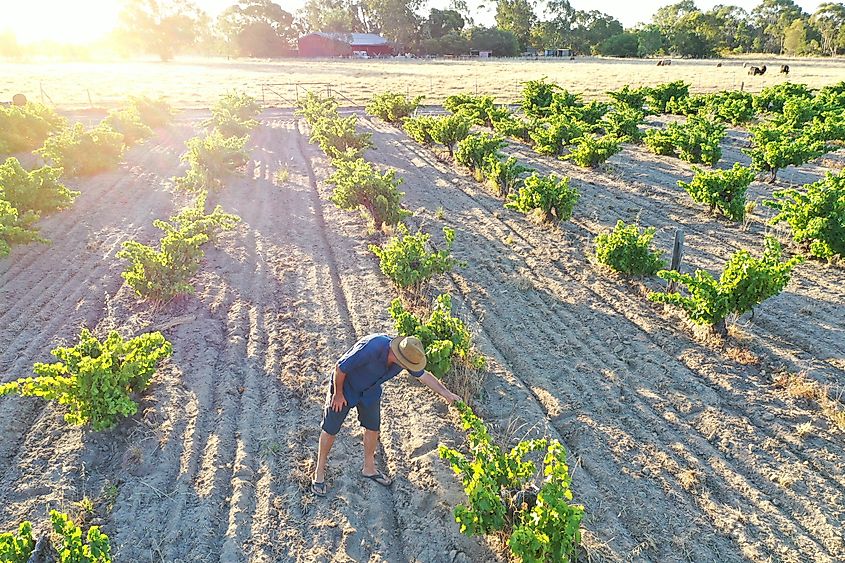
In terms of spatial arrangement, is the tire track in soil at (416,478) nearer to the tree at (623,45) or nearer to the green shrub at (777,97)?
the green shrub at (777,97)

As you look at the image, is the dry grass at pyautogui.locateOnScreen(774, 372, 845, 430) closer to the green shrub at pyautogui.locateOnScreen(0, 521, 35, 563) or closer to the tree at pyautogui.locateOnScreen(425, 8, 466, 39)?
the green shrub at pyautogui.locateOnScreen(0, 521, 35, 563)

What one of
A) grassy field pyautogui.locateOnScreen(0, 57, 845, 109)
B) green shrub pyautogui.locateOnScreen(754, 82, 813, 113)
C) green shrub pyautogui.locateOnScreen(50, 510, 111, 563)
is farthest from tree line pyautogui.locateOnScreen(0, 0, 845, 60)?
green shrub pyautogui.locateOnScreen(50, 510, 111, 563)

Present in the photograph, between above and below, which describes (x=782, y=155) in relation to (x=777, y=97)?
below

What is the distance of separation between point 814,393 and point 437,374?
11.7 ft

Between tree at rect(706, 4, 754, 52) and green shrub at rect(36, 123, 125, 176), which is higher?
tree at rect(706, 4, 754, 52)

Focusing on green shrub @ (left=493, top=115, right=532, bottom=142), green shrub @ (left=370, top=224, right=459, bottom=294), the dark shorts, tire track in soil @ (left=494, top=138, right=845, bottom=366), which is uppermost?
green shrub @ (left=493, top=115, right=532, bottom=142)

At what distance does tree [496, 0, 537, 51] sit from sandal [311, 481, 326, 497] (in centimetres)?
7891

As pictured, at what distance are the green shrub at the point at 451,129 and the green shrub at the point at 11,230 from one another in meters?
9.43

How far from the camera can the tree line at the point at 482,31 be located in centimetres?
6619

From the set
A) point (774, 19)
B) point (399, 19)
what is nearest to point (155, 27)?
point (399, 19)

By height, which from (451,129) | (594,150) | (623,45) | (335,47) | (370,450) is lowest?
(370,450)

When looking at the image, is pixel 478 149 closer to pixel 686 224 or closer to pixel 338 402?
pixel 686 224

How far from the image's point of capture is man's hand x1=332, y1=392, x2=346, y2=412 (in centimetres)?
433

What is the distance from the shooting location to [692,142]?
13961 millimetres
